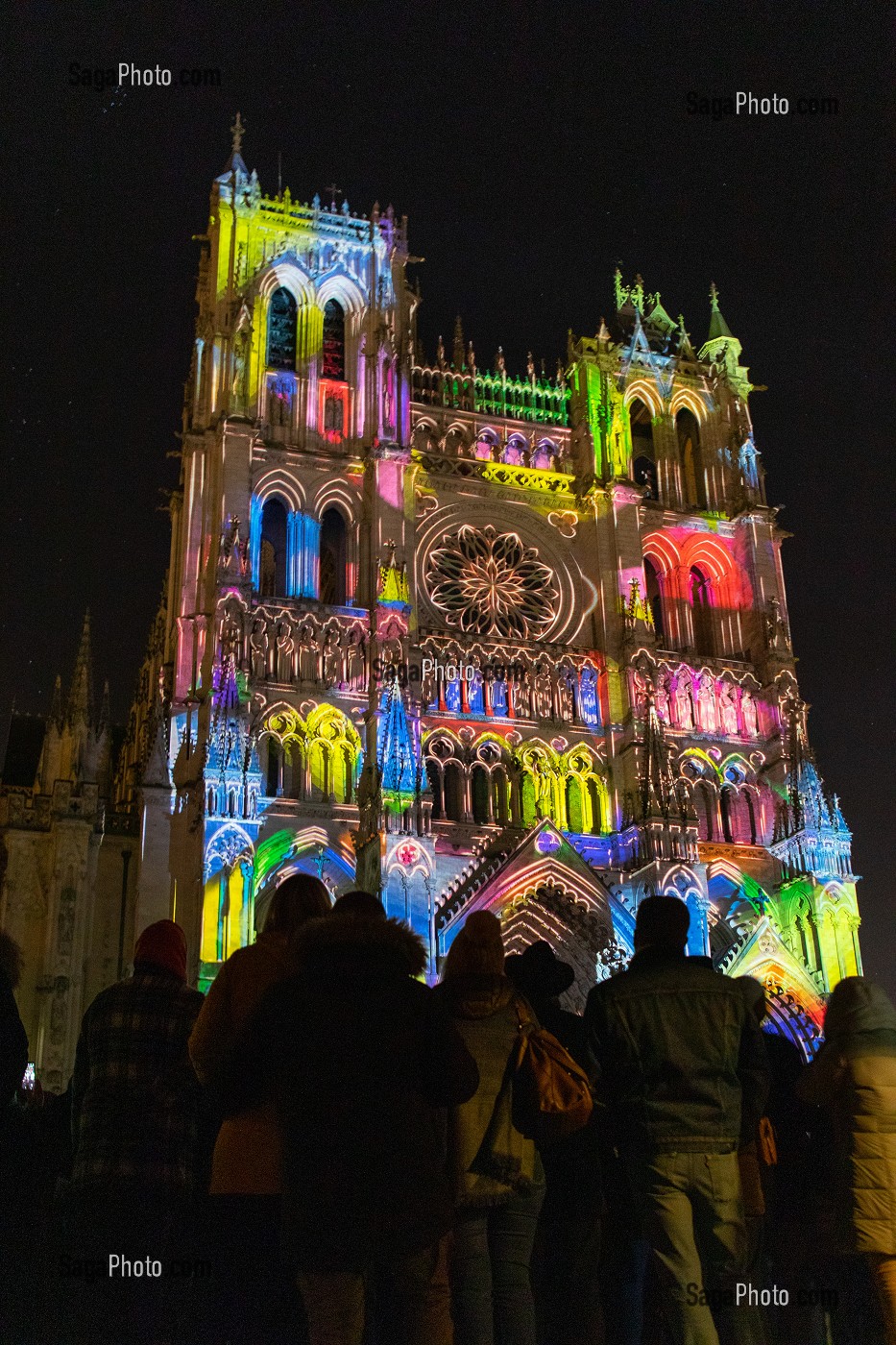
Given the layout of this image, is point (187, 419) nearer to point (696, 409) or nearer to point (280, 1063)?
point (696, 409)

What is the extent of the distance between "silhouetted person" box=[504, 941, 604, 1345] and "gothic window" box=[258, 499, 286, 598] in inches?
1094

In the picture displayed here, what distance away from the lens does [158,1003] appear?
7105 millimetres

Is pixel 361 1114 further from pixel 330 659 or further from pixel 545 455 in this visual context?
pixel 545 455

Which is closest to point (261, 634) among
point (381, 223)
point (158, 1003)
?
point (381, 223)

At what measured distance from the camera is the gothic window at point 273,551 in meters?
36.0

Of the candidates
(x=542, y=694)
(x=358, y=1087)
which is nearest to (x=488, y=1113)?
(x=358, y=1087)

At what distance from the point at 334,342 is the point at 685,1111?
114ft

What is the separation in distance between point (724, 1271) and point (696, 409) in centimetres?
3781

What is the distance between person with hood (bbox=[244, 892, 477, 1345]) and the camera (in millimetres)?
5582

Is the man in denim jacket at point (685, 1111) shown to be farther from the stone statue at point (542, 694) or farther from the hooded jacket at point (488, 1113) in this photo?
the stone statue at point (542, 694)

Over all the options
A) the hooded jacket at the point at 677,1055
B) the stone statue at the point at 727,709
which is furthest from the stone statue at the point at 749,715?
the hooded jacket at the point at 677,1055

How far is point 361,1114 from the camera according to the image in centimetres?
567

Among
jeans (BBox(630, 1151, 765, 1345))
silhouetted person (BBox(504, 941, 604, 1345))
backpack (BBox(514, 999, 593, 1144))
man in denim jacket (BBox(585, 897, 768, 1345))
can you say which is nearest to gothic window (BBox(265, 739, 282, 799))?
silhouetted person (BBox(504, 941, 604, 1345))

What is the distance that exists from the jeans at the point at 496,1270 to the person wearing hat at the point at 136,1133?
4.96 feet
